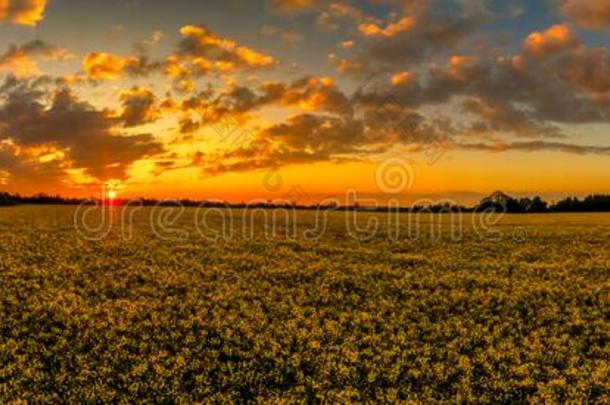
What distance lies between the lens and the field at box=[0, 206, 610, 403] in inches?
440

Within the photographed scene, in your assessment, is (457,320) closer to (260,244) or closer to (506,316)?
(506,316)

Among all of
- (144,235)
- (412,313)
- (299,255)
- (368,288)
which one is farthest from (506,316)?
(144,235)

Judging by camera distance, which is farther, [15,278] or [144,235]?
[144,235]

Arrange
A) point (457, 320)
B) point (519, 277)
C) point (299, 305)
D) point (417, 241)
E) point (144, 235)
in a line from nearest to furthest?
point (457, 320)
point (299, 305)
point (519, 277)
point (417, 241)
point (144, 235)

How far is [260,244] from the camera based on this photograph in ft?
106

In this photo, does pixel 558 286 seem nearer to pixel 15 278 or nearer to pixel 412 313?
pixel 412 313

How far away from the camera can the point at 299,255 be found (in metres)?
27.7

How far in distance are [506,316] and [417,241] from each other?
1889cm

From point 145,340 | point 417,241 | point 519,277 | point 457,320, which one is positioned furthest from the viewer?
point 417,241

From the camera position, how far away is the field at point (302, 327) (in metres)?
11.2

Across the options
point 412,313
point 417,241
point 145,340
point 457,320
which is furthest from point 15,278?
point 417,241

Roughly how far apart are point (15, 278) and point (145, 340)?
31.5ft

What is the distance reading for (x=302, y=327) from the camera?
1472cm

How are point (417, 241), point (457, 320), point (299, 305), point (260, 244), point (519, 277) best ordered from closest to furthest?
point (457, 320) → point (299, 305) → point (519, 277) → point (260, 244) → point (417, 241)
